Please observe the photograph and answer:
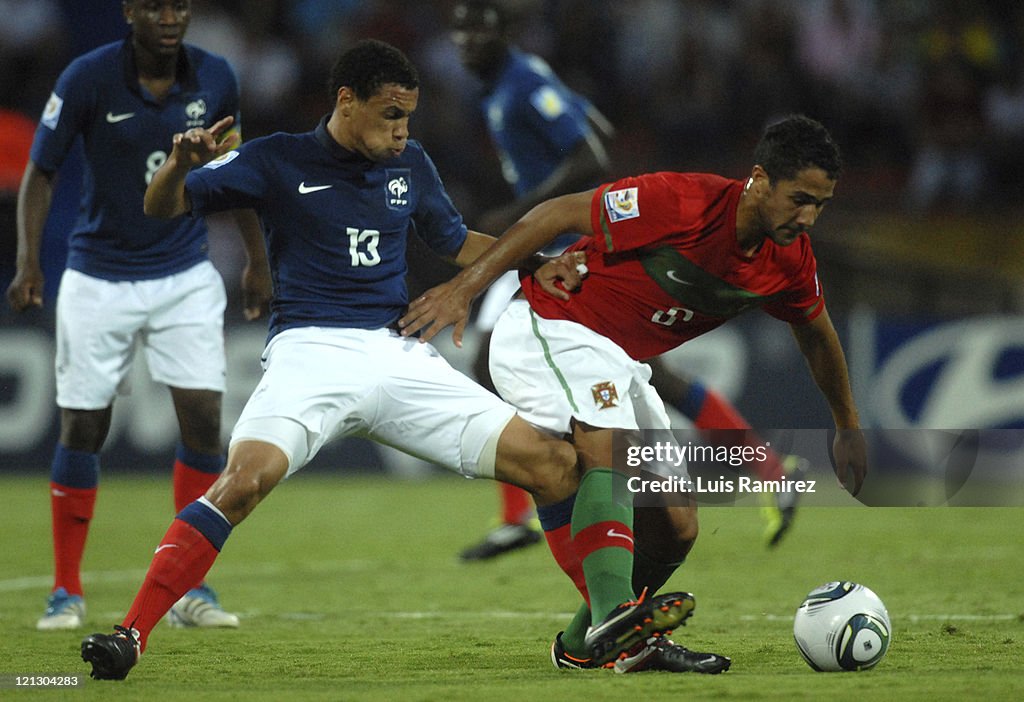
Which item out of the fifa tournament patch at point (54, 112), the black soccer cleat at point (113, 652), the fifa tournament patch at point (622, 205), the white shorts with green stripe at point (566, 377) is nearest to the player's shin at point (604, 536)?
the white shorts with green stripe at point (566, 377)

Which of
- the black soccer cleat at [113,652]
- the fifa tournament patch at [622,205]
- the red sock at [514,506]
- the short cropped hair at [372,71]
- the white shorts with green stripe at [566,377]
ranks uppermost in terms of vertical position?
the short cropped hair at [372,71]

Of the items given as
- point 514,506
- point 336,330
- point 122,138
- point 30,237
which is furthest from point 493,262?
point 514,506

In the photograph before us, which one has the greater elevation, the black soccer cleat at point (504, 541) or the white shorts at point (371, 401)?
the white shorts at point (371, 401)

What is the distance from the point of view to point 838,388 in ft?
16.9

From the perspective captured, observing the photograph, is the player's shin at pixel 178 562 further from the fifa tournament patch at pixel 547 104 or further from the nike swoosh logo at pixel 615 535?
the fifa tournament patch at pixel 547 104

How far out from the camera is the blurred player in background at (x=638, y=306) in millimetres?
4586

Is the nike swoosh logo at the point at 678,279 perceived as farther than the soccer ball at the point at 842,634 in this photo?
Yes

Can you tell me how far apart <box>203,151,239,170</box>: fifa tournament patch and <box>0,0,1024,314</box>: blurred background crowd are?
8.60 meters

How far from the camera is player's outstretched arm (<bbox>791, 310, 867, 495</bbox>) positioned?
16.6 feet

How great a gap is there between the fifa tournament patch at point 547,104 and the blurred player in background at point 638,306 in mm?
2659

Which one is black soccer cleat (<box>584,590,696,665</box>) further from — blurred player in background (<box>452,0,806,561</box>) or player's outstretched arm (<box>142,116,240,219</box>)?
blurred player in background (<box>452,0,806,561</box>)

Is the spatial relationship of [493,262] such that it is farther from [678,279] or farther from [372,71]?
[372,71]

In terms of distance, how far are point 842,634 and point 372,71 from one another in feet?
7.48
